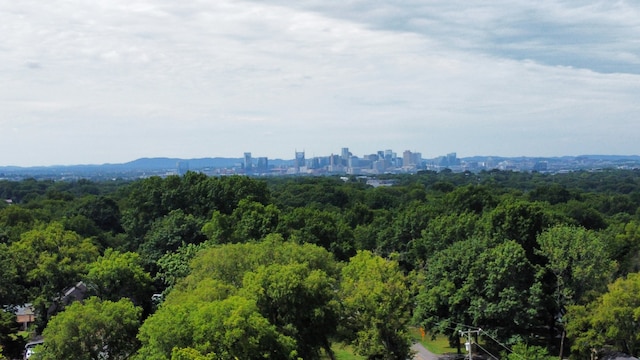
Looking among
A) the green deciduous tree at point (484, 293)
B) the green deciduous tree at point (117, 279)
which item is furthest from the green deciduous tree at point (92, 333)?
the green deciduous tree at point (484, 293)

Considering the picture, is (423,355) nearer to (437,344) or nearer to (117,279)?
(437,344)

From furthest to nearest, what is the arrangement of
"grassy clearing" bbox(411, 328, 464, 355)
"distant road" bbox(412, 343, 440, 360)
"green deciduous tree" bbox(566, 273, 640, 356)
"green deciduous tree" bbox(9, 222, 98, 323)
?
"grassy clearing" bbox(411, 328, 464, 355) → "distant road" bbox(412, 343, 440, 360) → "green deciduous tree" bbox(9, 222, 98, 323) → "green deciduous tree" bbox(566, 273, 640, 356)

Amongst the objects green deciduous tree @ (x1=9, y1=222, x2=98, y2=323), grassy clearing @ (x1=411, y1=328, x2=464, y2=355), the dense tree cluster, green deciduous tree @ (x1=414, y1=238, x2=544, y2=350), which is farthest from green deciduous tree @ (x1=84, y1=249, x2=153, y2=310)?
grassy clearing @ (x1=411, y1=328, x2=464, y2=355)

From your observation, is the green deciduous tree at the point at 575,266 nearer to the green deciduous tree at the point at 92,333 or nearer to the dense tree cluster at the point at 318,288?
the dense tree cluster at the point at 318,288

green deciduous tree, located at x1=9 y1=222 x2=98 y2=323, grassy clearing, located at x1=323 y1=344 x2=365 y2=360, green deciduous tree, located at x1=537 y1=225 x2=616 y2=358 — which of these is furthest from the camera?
green deciduous tree, located at x1=9 y1=222 x2=98 y2=323

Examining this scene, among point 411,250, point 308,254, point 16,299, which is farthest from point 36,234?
point 411,250

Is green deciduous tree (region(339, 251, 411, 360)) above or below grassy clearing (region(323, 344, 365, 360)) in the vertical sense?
above

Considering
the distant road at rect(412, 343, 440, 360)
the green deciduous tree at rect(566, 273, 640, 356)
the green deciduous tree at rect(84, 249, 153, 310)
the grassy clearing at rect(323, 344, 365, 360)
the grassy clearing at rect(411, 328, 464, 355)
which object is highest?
the green deciduous tree at rect(84, 249, 153, 310)

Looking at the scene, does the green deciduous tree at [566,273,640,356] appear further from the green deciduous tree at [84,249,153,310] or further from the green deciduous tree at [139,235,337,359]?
the green deciduous tree at [84,249,153,310]
